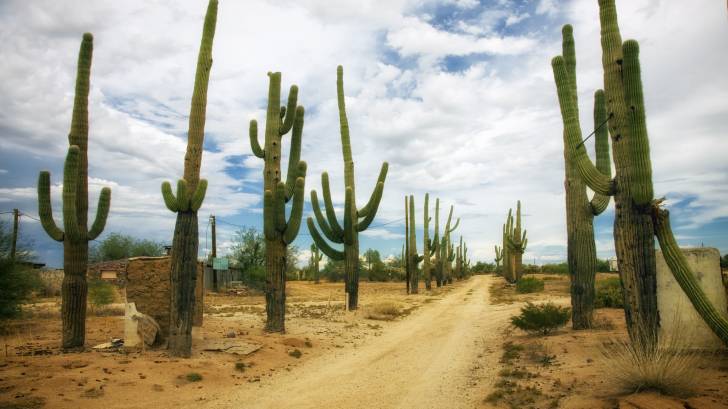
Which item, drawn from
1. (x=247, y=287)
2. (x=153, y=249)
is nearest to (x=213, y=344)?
(x=247, y=287)

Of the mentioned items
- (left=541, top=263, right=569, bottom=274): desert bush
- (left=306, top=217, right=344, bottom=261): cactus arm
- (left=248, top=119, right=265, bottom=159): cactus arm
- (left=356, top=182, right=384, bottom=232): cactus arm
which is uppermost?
(left=248, top=119, right=265, bottom=159): cactus arm

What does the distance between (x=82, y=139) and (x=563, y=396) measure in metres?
9.61

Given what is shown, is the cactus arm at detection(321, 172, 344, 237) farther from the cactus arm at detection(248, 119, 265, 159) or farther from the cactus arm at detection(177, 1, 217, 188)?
the cactus arm at detection(177, 1, 217, 188)

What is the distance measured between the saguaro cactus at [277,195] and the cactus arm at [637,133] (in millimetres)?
7541

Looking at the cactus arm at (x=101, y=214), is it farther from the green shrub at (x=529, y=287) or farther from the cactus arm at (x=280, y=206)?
the green shrub at (x=529, y=287)

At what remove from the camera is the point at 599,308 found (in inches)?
550

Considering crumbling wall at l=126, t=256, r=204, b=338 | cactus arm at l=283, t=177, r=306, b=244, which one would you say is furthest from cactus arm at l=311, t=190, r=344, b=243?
crumbling wall at l=126, t=256, r=204, b=338

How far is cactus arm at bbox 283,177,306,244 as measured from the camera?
1189 centimetres

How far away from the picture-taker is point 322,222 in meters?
18.1

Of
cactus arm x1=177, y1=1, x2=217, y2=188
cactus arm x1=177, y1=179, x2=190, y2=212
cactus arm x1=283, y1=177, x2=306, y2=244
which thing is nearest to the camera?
cactus arm x1=177, y1=179, x2=190, y2=212

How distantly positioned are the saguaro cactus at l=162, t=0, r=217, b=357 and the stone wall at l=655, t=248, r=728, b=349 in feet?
26.8

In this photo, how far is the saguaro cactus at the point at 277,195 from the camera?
1188 centimetres

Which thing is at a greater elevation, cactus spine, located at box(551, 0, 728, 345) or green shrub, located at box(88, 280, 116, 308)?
cactus spine, located at box(551, 0, 728, 345)

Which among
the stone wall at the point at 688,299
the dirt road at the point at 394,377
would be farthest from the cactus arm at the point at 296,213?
the stone wall at the point at 688,299
